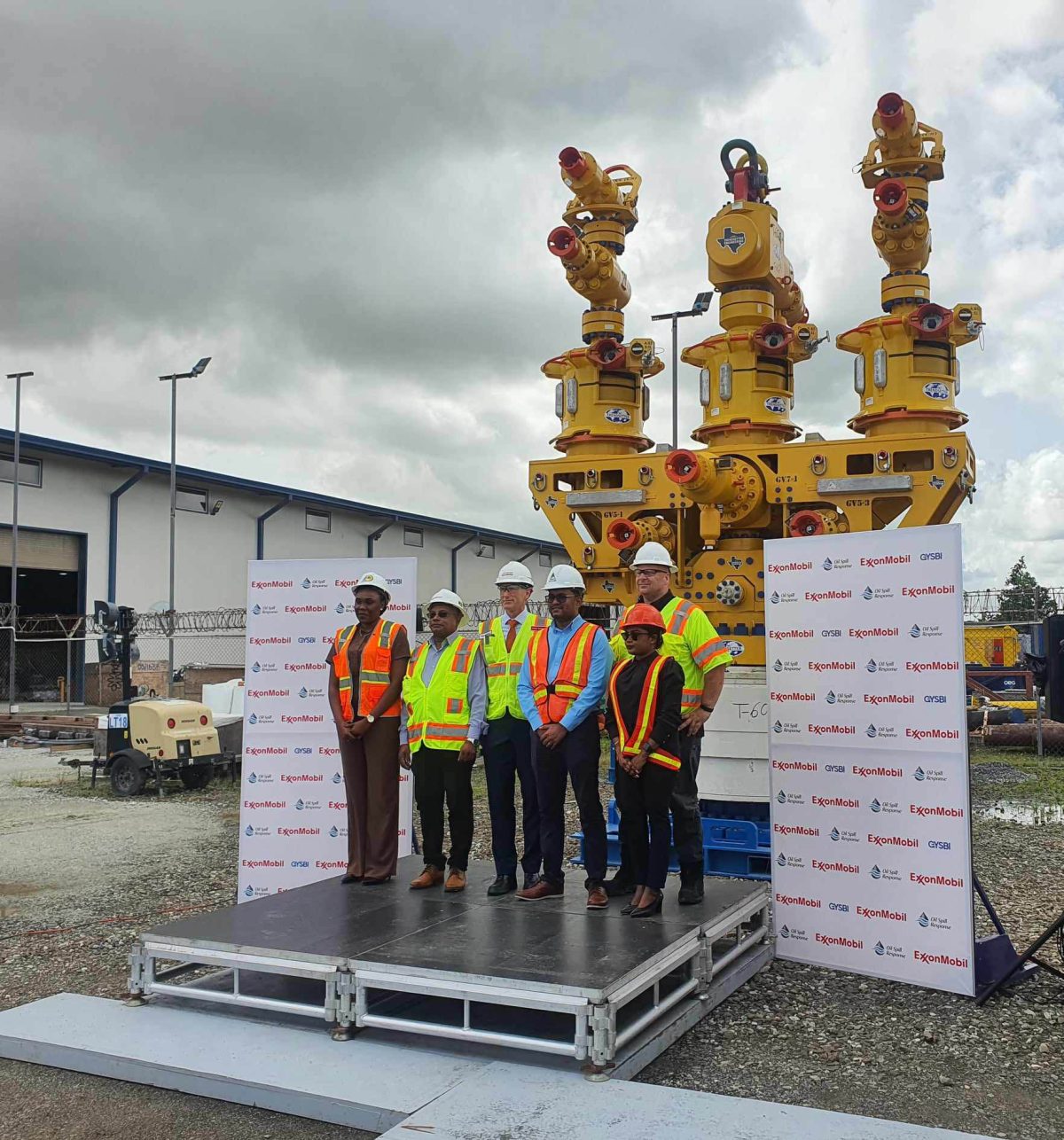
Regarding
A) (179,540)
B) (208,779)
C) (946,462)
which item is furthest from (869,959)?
(179,540)

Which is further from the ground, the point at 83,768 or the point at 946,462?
the point at 946,462

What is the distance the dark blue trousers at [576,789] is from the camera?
20.4ft

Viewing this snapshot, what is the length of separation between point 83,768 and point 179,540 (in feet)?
51.2

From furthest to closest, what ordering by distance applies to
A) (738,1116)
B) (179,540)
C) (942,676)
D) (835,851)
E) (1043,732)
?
(179,540)
(1043,732)
(835,851)
(942,676)
(738,1116)

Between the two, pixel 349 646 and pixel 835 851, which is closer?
pixel 835 851

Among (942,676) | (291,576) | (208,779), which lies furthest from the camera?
(208,779)

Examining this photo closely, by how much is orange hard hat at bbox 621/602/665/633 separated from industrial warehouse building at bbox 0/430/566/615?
2477cm

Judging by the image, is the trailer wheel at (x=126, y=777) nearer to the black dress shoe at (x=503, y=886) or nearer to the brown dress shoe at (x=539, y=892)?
the black dress shoe at (x=503, y=886)

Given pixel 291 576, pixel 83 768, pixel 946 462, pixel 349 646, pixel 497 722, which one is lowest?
pixel 83 768

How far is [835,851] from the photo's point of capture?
6188mm

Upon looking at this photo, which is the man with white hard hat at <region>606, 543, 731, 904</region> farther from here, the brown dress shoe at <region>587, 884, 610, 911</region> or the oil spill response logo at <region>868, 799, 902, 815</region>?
the oil spill response logo at <region>868, 799, 902, 815</region>

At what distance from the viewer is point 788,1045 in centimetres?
513

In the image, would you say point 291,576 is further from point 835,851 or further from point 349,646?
point 835,851

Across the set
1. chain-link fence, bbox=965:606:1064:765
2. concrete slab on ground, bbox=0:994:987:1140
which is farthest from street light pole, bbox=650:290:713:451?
concrete slab on ground, bbox=0:994:987:1140
